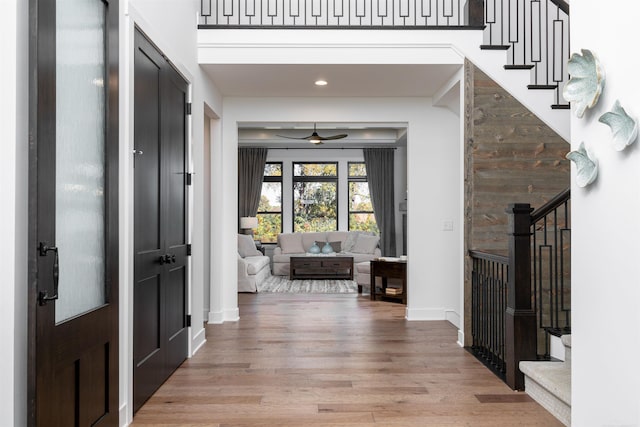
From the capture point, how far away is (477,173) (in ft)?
16.4

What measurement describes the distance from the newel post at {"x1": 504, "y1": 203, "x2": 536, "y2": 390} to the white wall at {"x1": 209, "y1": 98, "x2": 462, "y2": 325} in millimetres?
2605

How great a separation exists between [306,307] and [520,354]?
3856 mm

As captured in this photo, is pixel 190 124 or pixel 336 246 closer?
pixel 190 124

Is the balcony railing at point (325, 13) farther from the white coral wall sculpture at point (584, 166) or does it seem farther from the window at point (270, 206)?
the window at point (270, 206)

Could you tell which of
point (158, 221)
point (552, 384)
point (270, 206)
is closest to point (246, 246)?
point (270, 206)

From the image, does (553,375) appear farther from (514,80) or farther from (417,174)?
(417,174)

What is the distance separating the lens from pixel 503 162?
16.4 ft

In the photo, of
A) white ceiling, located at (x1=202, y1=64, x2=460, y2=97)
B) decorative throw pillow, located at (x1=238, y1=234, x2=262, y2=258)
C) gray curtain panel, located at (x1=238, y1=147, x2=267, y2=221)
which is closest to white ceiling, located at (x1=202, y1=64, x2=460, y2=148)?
white ceiling, located at (x1=202, y1=64, x2=460, y2=97)

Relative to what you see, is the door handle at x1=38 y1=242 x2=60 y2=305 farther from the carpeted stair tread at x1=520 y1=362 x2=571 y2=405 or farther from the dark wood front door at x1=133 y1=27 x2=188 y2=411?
the carpeted stair tread at x1=520 y1=362 x2=571 y2=405

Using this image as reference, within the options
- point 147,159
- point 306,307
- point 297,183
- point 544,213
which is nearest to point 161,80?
point 147,159

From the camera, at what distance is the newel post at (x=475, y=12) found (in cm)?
522

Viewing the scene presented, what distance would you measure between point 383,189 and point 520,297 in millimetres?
8213

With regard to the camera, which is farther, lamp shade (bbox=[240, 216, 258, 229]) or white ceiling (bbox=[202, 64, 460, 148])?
lamp shade (bbox=[240, 216, 258, 229])

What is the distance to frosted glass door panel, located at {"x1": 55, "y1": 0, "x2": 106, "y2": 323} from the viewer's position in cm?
230
